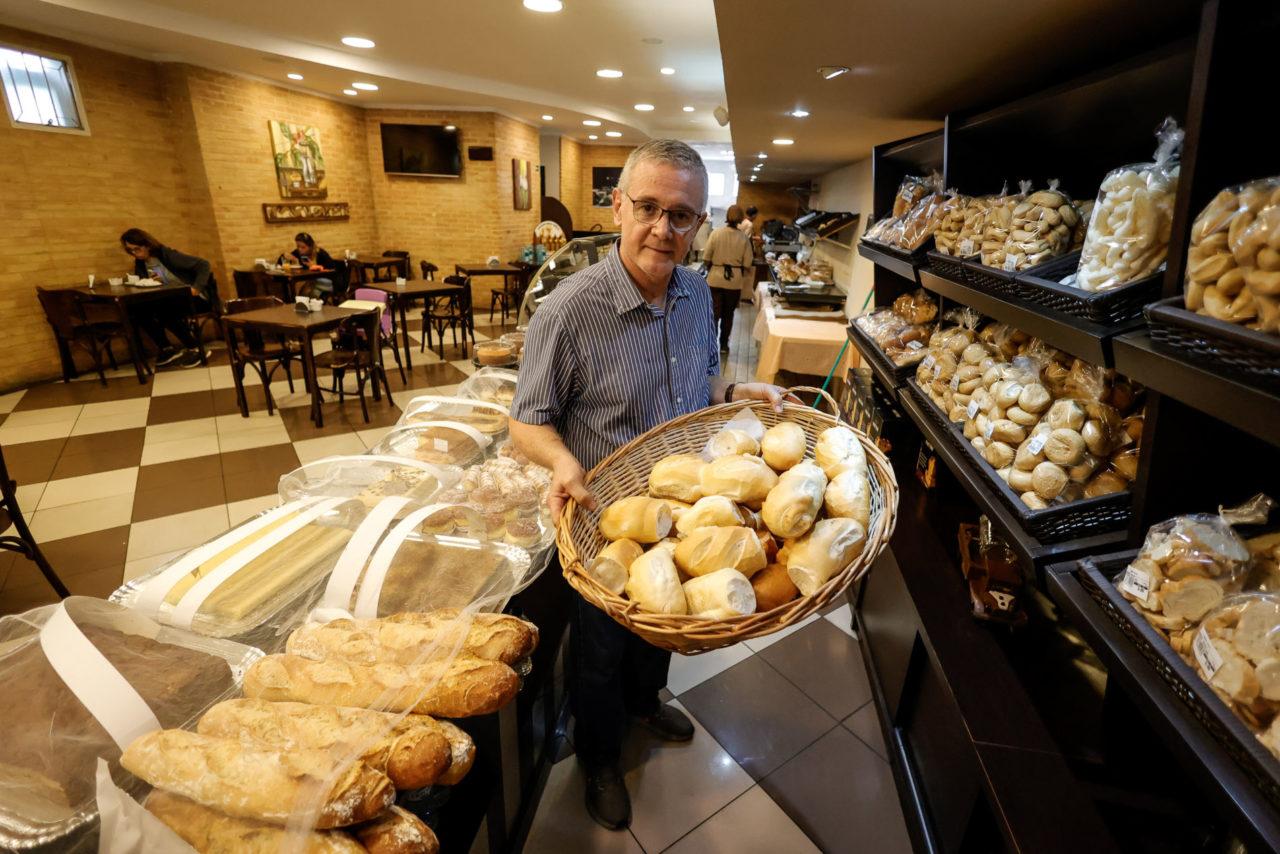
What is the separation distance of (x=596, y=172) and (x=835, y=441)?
15.8 metres

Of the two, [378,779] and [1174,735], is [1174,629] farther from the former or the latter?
[378,779]

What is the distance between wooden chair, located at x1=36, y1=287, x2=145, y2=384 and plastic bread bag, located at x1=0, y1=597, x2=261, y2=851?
6.14 metres

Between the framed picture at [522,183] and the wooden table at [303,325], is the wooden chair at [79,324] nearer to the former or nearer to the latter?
the wooden table at [303,325]

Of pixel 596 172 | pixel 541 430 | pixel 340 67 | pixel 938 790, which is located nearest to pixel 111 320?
pixel 340 67

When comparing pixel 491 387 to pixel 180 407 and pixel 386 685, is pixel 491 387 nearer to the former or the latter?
pixel 386 685

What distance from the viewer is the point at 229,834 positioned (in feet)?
2.36

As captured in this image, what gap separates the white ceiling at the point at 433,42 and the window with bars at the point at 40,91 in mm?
263

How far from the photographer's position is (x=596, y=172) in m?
15.5

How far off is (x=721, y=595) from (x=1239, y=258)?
0.79 meters

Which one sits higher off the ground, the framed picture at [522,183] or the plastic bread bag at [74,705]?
the framed picture at [522,183]

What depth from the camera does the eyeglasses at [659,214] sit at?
141 cm

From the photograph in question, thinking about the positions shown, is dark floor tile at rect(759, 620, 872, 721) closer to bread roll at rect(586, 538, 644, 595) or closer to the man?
the man

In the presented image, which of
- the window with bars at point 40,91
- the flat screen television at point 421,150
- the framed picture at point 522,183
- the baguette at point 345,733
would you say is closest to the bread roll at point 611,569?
the baguette at point 345,733

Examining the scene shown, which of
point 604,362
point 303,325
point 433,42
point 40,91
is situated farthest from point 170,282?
point 604,362
